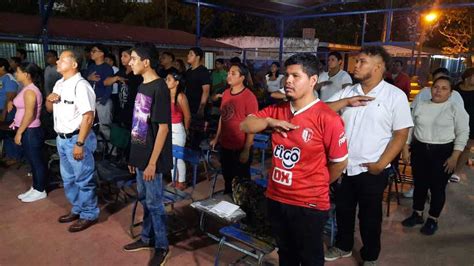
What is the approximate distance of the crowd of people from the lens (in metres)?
2.22

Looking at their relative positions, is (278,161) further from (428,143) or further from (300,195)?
(428,143)

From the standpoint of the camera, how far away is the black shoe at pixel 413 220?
4207 mm

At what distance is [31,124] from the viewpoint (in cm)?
441

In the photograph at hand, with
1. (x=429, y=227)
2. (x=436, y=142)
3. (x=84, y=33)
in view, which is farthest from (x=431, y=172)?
(x=84, y=33)

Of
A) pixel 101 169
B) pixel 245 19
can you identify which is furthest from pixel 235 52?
pixel 101 169

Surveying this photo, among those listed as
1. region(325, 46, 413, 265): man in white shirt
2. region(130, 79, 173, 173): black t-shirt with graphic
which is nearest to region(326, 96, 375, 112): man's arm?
region(325, 46, 413, 265): man in white shirt

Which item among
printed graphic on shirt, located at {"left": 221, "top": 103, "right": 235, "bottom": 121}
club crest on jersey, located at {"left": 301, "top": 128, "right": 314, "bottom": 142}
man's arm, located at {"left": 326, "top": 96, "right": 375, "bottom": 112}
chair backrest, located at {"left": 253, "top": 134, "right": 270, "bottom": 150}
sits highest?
man's arm, located at {"left": 326, "top": 96, "right": 375, "bottom": 112}

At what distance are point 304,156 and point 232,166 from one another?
6.13ft

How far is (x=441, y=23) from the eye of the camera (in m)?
23.6

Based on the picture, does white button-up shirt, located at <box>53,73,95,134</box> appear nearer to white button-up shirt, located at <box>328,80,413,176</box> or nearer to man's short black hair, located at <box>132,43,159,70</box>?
man's short black hair, located at <box>132,43,159,70</box>

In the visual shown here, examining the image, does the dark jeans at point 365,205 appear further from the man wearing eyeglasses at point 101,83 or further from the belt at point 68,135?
the man wearing eyeglasses at point 101,83

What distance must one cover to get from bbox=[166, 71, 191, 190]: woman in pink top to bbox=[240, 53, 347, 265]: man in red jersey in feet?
7.92

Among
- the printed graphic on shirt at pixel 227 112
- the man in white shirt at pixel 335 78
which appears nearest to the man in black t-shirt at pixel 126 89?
the printed graphic on shirt at pixel 227 112

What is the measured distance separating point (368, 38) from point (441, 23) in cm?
575
